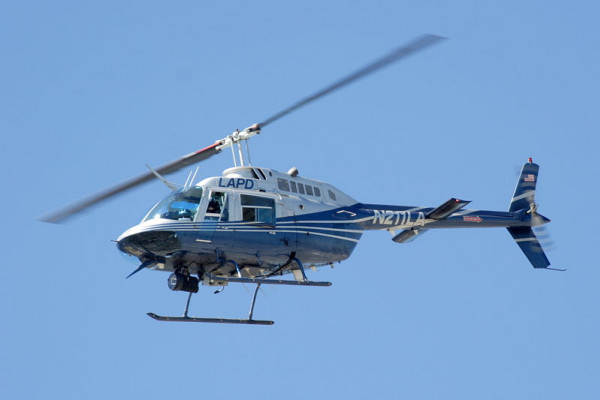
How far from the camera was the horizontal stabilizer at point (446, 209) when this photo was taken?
19438 millimetres

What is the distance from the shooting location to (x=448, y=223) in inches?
800

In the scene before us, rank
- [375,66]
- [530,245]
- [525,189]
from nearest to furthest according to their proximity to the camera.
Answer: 1. [375,66]
2. [530,245]
3. [525,189]

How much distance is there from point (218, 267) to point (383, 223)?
3.68 m

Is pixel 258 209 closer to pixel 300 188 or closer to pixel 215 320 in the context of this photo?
pixel 300 188

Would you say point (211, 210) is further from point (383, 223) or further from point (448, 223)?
point (448, 223)

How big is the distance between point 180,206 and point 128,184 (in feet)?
4.63

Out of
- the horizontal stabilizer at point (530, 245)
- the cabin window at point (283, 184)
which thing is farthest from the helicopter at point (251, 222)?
the horizontal stabilizer at point (530, 245)

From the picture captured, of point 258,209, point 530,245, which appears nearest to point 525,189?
point 530,245

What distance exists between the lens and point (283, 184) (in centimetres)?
1834

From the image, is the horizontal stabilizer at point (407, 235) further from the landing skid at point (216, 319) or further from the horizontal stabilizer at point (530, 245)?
the landing skid at point (216, 319)

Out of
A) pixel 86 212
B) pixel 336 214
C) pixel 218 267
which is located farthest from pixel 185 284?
pixel 336 214

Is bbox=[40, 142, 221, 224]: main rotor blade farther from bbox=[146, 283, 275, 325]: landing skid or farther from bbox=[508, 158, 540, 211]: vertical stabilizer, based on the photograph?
bbox=[508, 158, 540, 211]: vertical stabilizer

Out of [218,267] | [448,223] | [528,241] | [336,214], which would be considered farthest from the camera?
[528,241]

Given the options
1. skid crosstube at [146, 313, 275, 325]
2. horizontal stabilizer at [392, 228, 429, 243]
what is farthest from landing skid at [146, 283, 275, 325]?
horizontal stabilizer at [392, 228, 429, 243]
